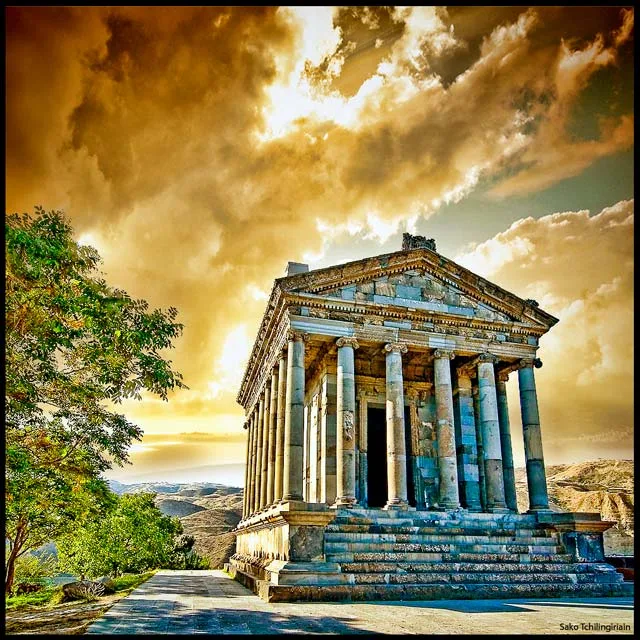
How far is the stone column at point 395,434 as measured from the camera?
1825 cm

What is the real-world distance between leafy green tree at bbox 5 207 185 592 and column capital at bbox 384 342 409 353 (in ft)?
33.5

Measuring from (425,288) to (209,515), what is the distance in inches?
2278

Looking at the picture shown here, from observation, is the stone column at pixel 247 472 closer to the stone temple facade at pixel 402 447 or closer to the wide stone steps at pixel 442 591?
the stone temple facade at pixel 402 447

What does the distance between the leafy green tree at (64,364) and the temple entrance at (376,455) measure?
12.8 meters

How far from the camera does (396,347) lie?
66.5 feet

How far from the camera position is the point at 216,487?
356 feet

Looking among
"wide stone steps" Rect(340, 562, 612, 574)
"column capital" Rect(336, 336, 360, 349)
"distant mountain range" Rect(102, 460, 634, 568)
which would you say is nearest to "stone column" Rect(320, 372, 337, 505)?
"column capital" Rect(336, 336, 360, 349)

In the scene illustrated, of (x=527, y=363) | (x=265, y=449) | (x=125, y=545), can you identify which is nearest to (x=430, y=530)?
(x=527, y=363)

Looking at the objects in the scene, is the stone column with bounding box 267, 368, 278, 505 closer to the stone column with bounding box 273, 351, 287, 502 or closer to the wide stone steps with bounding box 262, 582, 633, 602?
the stone column with bounding box 273, 351, 287, 502

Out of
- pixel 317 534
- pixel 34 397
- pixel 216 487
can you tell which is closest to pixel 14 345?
pixel 34 397

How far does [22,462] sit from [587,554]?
53.9 ft

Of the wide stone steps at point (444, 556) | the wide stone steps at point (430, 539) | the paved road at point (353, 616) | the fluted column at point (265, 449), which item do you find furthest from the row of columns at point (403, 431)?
the paved road at point (353, 616)

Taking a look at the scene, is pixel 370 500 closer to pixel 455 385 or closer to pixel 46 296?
pixel 455 385

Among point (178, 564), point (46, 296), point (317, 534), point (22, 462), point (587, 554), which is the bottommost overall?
point (178, 564)
